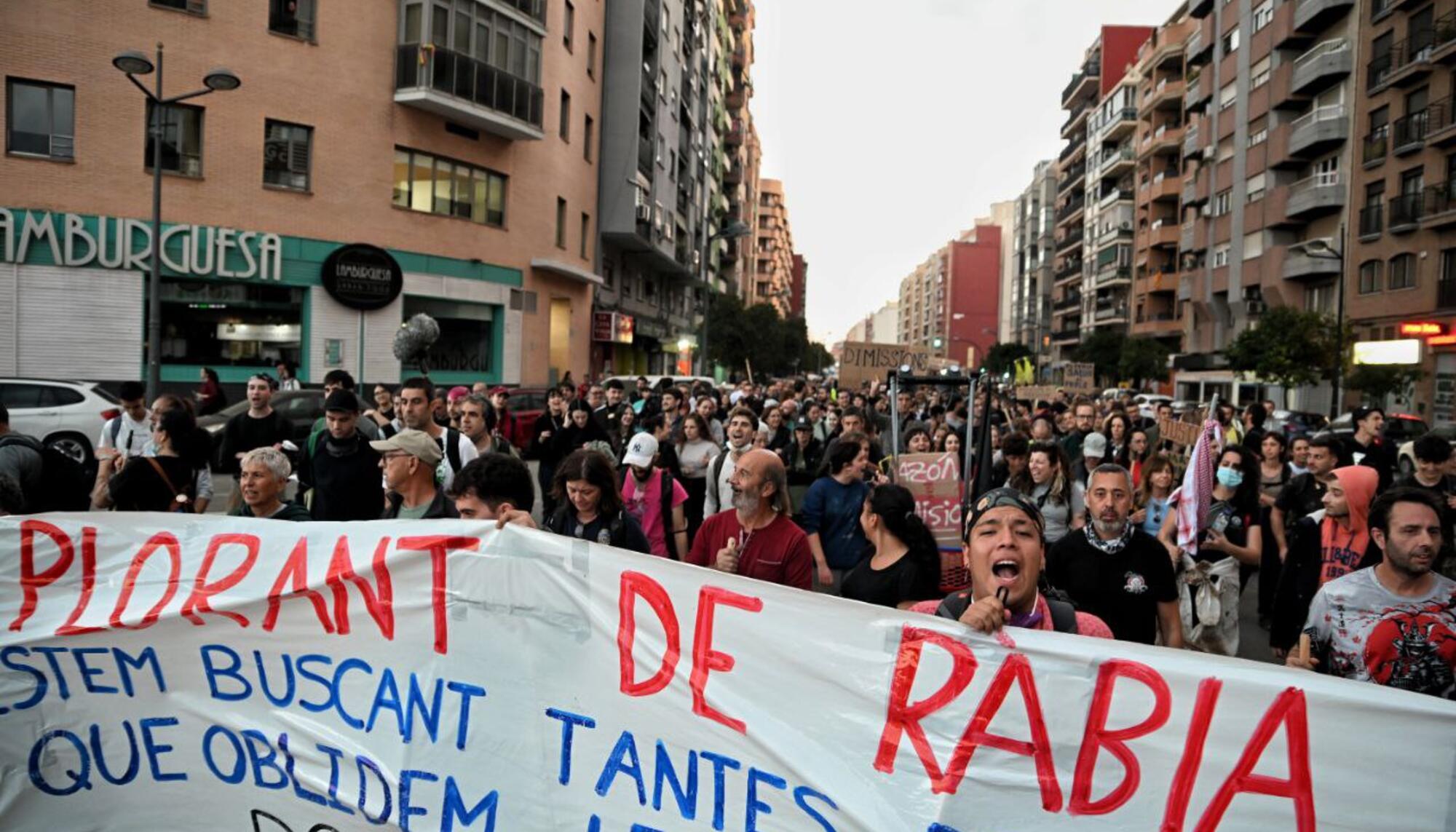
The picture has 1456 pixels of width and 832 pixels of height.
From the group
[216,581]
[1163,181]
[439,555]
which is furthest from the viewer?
[1163,181]

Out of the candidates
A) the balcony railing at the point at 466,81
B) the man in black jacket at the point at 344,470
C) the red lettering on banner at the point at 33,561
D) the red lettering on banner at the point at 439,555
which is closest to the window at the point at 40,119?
the balcony railing at the point at 466,81

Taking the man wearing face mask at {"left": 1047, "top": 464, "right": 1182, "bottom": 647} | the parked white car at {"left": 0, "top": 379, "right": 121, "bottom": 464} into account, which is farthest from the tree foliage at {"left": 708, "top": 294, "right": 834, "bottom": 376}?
the man wearing face mask at {"left": 1047, "top": 464, "right": 1182, "bottom": 647}

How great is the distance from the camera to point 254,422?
23.0 ft

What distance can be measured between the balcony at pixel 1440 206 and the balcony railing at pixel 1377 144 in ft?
11.4

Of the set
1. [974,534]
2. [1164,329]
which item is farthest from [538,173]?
[1164,329]

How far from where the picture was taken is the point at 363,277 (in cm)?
2420

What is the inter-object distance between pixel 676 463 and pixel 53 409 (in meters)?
11.9

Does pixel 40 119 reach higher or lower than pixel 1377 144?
lower

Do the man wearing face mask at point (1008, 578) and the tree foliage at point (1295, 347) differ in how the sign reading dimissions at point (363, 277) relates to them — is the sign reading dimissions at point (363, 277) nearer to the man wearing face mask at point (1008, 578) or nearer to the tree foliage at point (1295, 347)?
the man wearing face mask at point (1008, 578)

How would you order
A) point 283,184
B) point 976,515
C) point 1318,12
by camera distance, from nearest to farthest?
point 976,515 < point 283,184 < point 1318,12

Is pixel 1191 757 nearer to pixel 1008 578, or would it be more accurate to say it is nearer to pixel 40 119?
pixel 1008 578

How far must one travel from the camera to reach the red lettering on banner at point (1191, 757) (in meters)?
2.45

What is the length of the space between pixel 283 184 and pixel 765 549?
74.4 feet

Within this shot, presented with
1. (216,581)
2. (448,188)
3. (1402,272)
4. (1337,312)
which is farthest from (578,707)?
(1337,312)
